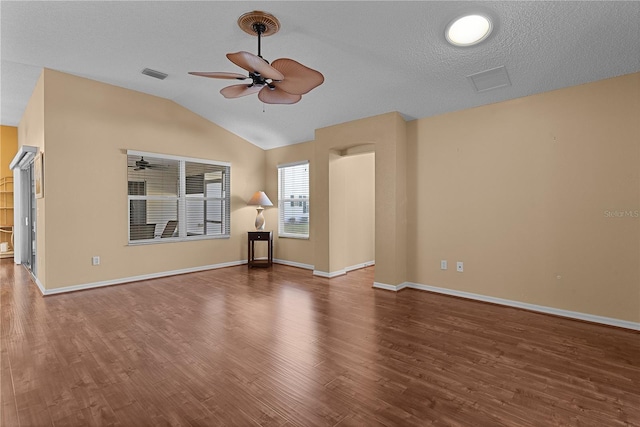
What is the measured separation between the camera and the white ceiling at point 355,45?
Result: 8.89ft

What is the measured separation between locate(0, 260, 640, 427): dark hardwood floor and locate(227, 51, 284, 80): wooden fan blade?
2252 mm

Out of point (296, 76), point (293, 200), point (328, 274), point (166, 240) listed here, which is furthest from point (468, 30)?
point (166, 240)

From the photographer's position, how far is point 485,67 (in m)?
3.39

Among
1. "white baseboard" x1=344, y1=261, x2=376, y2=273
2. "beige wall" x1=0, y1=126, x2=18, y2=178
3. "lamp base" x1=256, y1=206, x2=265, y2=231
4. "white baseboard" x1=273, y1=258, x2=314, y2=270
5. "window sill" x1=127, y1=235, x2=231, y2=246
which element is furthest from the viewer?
"beige wall" x1=0, y1=126, x2=18, y2=178

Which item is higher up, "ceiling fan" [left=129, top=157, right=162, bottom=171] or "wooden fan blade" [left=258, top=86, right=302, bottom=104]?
"wooden fan blade" [left=258, top=86, right=302, bottom=104]

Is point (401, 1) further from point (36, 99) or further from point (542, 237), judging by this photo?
point (36, 99)

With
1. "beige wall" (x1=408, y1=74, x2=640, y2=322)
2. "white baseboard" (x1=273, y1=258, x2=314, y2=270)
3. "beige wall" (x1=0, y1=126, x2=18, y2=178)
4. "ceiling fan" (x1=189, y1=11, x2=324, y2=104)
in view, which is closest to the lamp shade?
"white baseboard" (x1=273, y1=258, x2=314, y2=270)

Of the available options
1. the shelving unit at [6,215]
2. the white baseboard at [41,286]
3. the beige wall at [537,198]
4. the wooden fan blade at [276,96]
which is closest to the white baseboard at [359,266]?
the beige wall at [537,198]

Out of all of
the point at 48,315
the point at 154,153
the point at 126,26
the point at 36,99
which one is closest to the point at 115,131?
the point at 154,153

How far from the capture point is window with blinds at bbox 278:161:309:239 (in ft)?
20.9

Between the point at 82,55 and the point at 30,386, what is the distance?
3.69 metres

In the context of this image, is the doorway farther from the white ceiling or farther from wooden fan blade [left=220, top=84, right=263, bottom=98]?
wooden fan blade [left=220, top=84, right=263, bottom=98]

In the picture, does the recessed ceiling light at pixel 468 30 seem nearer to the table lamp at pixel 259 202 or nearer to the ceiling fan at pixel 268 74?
the ceiling fan at pixel 268 74

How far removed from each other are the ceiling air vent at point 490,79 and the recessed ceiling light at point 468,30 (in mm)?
600
